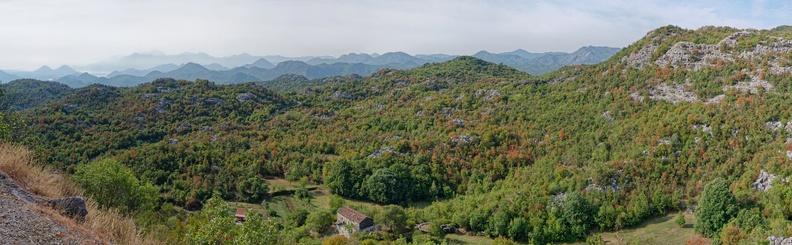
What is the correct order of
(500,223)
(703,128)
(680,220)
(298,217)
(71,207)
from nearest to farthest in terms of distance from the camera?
(71,207), (680,220), (500,223), (703,128), (298,217)

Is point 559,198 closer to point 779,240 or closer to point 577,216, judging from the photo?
point 577,216

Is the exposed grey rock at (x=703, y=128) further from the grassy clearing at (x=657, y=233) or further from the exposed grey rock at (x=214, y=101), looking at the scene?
the exposed grey rock at (x=214, y=101)

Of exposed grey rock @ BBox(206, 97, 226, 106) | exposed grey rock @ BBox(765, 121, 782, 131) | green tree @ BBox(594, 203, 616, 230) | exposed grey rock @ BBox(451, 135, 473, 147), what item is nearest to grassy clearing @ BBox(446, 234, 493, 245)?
green tree @ BBox(594, 203, 616, 230)

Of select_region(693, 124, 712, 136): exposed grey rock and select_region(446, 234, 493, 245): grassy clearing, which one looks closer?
select_region(446, 234, 493, 245): grassy clearing

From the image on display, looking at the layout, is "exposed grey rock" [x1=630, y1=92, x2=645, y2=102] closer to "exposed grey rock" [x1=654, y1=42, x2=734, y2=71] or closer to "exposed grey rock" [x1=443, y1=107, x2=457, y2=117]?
"exposed grey rock" [x1=654, y1=42, x2=734, y2=71]

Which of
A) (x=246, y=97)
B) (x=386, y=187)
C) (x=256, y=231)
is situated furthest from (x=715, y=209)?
(x=246, y=97)

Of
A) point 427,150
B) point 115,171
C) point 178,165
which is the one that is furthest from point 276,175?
point 115,171
